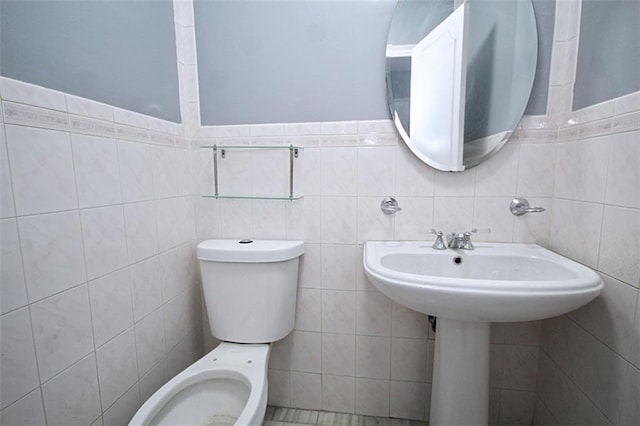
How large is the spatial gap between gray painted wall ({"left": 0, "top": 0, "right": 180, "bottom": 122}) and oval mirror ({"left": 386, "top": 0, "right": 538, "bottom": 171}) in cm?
88

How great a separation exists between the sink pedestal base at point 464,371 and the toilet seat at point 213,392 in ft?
2.04

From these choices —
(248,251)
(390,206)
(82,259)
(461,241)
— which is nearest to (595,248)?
(461,241)

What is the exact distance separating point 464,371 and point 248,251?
0.86m

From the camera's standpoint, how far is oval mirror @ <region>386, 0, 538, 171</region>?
110 cm

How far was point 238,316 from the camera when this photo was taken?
1.16m

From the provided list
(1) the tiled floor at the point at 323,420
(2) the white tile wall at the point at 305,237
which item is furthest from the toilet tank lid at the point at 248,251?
(1) the tiled floor at the point at 323,420

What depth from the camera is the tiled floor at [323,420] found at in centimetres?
129

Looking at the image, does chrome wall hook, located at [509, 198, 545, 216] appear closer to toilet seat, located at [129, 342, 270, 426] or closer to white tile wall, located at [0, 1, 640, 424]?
white tile wall, located at [0, 1, 640, 424]

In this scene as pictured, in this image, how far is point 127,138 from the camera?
3.19ft

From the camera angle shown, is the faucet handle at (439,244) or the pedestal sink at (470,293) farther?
the faucet handle at (439,244)

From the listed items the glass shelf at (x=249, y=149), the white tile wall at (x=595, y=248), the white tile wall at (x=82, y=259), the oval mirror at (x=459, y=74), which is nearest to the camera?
the white tile wall at (x=82, y=259)

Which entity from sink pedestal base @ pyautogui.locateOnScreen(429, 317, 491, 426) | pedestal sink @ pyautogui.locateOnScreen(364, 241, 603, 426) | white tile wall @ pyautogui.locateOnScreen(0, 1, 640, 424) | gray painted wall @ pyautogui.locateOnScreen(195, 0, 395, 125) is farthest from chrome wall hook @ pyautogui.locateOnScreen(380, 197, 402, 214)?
sink pedestal base @ pyautogui.locateOnScreen(429, 317, 491, 426)

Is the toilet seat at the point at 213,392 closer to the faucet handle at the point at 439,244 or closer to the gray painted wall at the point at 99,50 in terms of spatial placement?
the faucet handle at the point at 439,244

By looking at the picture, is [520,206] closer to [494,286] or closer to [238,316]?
[494,286]
